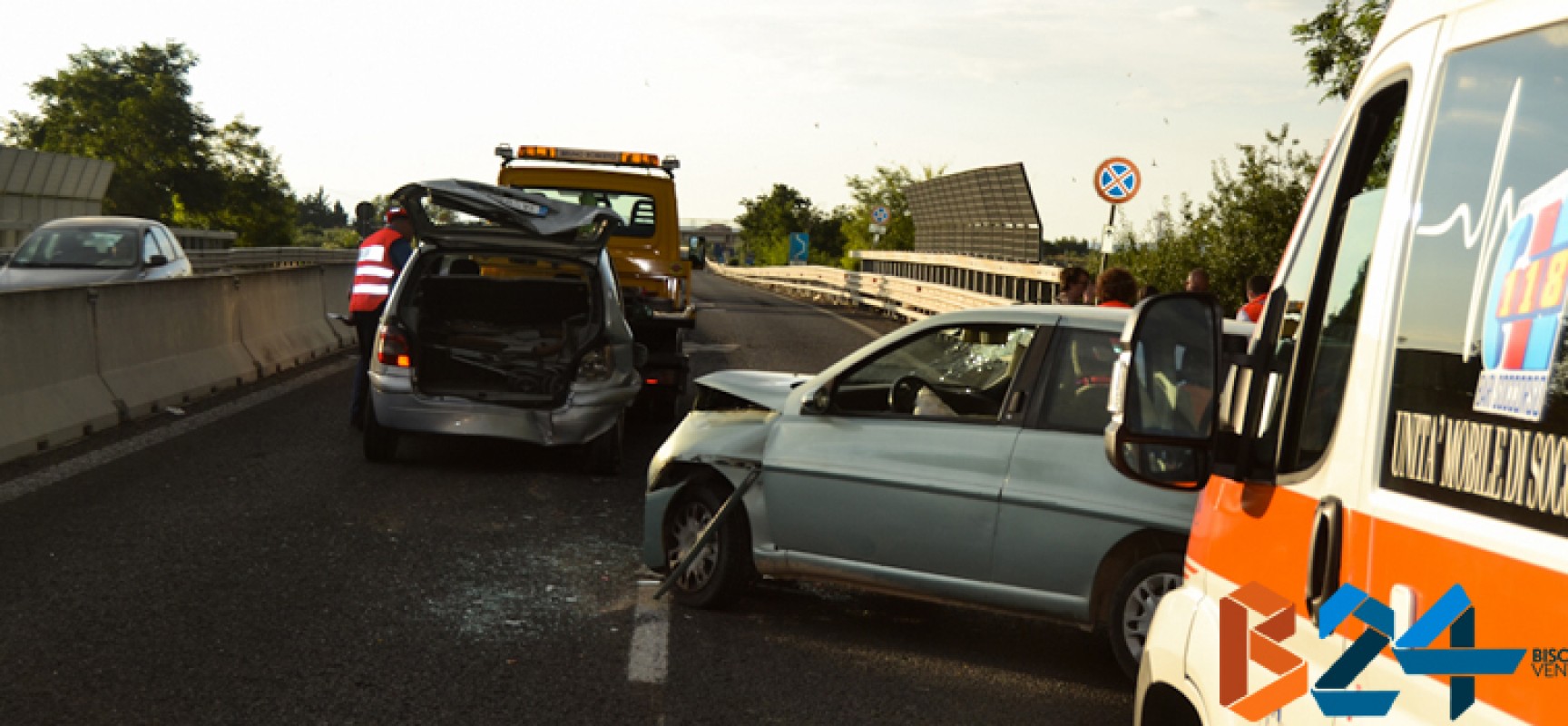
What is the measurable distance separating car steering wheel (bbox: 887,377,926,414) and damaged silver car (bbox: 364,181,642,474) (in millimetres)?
4248

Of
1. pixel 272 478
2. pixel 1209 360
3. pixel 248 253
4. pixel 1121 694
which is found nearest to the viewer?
pixel 1209 360

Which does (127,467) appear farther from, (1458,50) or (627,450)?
(1458,50)

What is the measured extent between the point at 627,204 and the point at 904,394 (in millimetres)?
10649

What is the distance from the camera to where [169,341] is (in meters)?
13.5

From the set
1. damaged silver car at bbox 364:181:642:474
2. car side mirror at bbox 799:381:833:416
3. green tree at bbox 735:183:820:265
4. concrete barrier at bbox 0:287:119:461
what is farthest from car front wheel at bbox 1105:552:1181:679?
green tree at bbox 735:183:820:265

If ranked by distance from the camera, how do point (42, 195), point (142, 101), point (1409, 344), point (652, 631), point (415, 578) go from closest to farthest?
1. point (1409, 344)
2. point (652, 631)
3. point (415, 578)
4. point (42, 195)
5. point (142, 101)

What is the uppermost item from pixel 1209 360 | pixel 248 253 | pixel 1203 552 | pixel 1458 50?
pixel 1458 50

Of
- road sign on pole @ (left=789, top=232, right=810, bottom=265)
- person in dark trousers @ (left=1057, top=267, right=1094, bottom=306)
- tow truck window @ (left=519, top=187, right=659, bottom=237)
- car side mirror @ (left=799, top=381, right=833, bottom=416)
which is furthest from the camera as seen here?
road sign on pole @ (left=789, top=232, right=810, bottom=265)

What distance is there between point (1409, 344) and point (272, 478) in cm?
868

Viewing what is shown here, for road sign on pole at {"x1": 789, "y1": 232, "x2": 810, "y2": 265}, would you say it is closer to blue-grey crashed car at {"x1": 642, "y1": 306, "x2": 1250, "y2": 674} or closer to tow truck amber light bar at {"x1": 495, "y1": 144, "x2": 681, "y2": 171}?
tow truck amber light bar at {"x1": 495, "y1": 144, "x2": 681, "y2": 171}

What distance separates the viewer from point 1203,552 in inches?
126

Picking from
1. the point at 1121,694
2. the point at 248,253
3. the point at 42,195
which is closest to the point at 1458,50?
the point at 1121,694

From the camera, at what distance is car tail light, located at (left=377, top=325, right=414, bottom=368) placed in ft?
35.1

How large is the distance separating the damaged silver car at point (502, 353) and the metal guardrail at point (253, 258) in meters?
30.3
